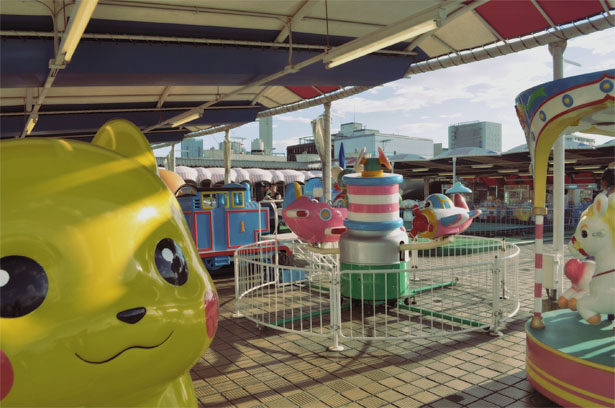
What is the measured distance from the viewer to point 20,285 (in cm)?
169

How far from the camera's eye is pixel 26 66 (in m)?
6.59

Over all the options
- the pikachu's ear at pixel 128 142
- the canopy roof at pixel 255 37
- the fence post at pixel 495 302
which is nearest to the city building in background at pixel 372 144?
the canopy roof at pixel 255 37

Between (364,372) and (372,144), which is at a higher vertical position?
(372,144)

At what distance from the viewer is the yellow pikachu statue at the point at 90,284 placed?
1.70 m

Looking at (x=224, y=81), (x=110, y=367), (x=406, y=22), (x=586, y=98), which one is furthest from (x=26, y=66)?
(x=586, y=98)

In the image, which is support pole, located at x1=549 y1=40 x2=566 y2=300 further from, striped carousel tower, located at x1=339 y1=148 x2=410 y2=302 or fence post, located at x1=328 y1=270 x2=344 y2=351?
fence post, located at x1=328 y1=270 x2=344 y2=351

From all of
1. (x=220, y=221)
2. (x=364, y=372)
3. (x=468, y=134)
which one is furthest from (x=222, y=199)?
(x=468, y=134)

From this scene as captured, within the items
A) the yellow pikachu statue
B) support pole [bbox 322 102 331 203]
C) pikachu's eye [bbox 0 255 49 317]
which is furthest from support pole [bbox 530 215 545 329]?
support pole [bbox 322 102 331 203]

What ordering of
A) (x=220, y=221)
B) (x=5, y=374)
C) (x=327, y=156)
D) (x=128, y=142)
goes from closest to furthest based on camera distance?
1. (x=5, y=374)
2. (x=128, y=142)
3. (x=220, y=221)
4. (x=327, y=156)

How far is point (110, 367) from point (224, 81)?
7371 millimetres

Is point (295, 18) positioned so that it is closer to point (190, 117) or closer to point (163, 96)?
point (190, 117)

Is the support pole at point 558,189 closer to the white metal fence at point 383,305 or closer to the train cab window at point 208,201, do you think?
the white metal fence at point 383,305

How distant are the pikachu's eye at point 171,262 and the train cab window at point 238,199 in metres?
8.64

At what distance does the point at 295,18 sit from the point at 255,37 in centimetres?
116
